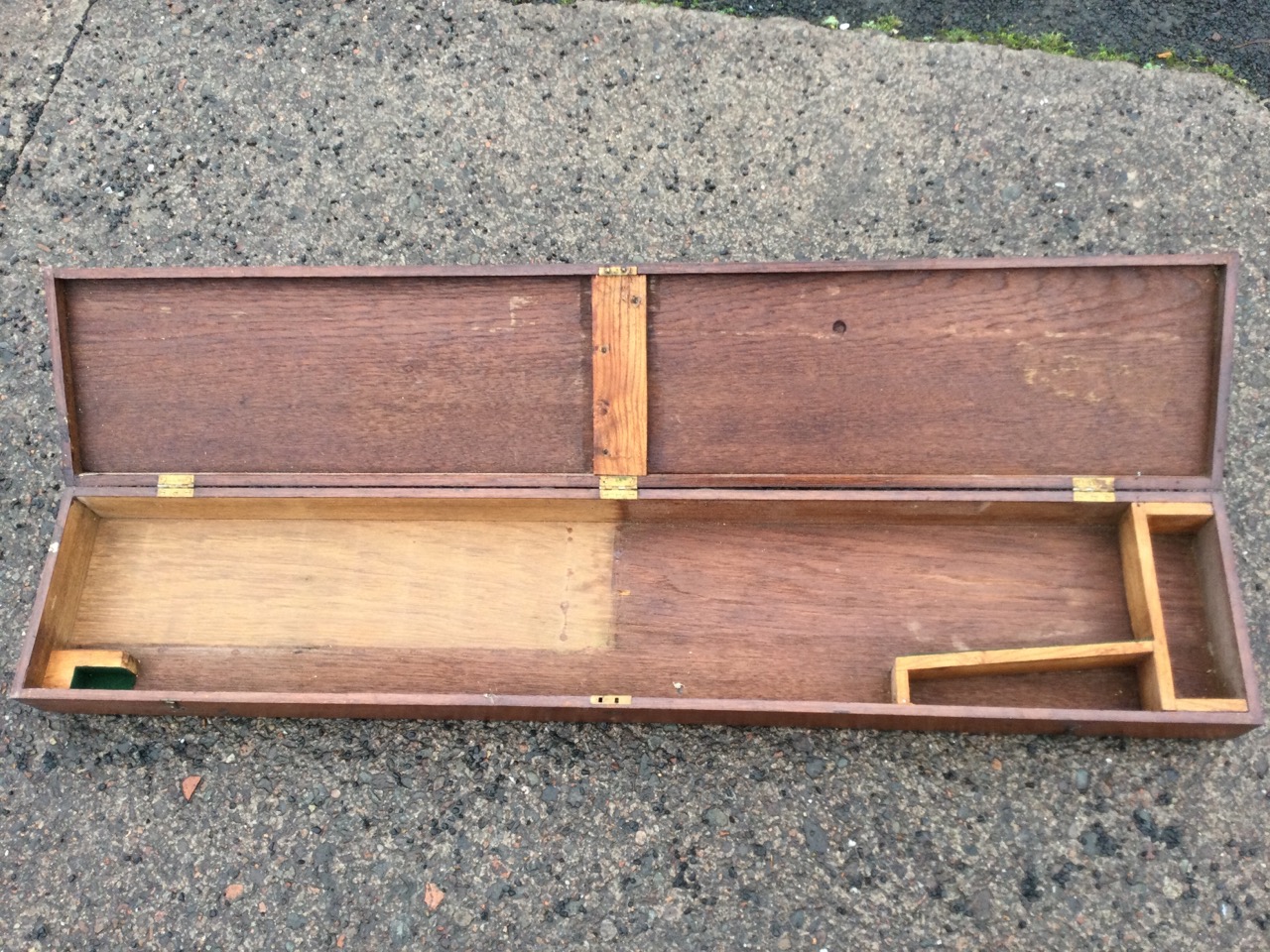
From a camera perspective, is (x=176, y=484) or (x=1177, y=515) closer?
(x=1177, y=515)

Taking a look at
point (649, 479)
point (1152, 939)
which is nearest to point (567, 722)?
point (649, 479)

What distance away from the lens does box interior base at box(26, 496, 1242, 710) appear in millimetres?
2803

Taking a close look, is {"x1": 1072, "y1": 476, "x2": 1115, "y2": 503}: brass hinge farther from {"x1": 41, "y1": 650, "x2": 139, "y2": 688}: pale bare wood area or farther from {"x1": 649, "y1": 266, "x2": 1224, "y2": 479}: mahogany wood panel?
{"x1": 41, "y1": 650, "x2": 139, "y2": 688}: pale bare wood area

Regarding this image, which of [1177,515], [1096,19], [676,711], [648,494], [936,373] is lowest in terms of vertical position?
[676,711]

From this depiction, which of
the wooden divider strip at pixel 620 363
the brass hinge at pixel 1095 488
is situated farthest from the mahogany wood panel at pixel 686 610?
the wooden divider strip at pixel 620 363

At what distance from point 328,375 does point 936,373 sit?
1816mm

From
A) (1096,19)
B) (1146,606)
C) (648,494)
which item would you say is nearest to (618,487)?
(648,494)

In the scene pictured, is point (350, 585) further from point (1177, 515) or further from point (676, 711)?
point (1177, 515)

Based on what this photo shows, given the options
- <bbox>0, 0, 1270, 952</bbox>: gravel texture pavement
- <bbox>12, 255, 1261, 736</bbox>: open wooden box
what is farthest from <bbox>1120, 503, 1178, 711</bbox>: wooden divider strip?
<bbox>0, 0, 1270, 952</bbox>: gravel texture pavement

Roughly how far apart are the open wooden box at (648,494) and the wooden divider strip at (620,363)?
0.01m

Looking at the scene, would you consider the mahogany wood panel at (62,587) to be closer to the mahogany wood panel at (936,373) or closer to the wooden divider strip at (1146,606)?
the mahogany wood panel at (936,373)

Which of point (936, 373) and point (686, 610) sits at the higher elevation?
point (936, 373)

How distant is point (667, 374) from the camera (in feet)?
8.95

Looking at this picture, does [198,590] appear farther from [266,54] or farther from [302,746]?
[266,54]
